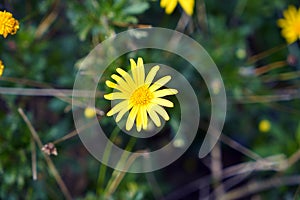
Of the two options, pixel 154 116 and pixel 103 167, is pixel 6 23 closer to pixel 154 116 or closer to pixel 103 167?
pixel 154 116

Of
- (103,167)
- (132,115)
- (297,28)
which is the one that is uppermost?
(297,28)

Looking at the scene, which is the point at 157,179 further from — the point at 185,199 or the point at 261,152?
the point at 261,152

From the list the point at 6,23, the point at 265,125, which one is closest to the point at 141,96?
the point at 6,23

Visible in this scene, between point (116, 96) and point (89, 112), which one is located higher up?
point (89, 112)

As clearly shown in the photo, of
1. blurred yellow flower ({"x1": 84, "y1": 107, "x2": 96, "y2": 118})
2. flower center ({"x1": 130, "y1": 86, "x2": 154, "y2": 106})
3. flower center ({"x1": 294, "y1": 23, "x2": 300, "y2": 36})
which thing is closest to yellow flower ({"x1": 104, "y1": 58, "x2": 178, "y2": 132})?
flower center ({"x1": 130, "y1": 86, "x2": 154, "y2": 106})

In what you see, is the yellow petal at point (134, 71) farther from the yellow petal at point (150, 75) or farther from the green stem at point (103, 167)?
the green stem at point (103, 167)

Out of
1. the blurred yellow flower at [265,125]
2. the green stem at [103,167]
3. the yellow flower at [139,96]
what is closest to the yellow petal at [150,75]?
the yellow flower at [139,96]

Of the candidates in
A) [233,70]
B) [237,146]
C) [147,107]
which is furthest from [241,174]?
[147,107]
